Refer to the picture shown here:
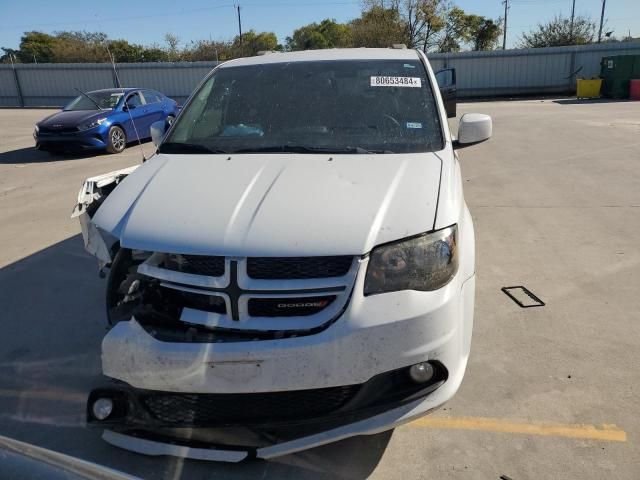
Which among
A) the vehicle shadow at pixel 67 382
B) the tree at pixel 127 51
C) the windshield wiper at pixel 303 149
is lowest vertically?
the vehicle shadow at pixel 67 382

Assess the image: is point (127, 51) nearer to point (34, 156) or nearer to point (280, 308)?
point (34, 156)

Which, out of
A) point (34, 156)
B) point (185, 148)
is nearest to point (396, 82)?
point (185, 148)

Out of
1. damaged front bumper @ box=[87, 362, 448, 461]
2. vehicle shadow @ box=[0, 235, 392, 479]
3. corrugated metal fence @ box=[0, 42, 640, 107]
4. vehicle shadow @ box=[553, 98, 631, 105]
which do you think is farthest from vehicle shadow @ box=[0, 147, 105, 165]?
vehicle shadow @ box=[553, 98, 631, 105]

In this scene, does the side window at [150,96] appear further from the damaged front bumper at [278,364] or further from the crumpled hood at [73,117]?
the damaged front bumper at [278,364]

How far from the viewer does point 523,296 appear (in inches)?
161

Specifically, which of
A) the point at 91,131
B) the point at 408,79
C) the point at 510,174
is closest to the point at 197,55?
the point at 91,131

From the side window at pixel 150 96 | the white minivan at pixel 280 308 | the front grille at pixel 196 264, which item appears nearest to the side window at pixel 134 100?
the side window at pixel 150 96

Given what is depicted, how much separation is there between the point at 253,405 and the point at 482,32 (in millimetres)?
50784

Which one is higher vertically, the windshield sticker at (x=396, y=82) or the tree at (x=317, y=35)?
the tree at (x=317, y=35)

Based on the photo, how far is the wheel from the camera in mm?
11586

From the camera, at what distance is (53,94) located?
27.3 m

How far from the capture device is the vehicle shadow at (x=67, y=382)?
2.47m

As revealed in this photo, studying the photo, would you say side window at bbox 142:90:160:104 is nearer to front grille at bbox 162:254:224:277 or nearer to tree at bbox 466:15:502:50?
front grille at bbox 162:254:224:277

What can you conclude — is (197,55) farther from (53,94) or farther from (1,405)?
(1,405)
